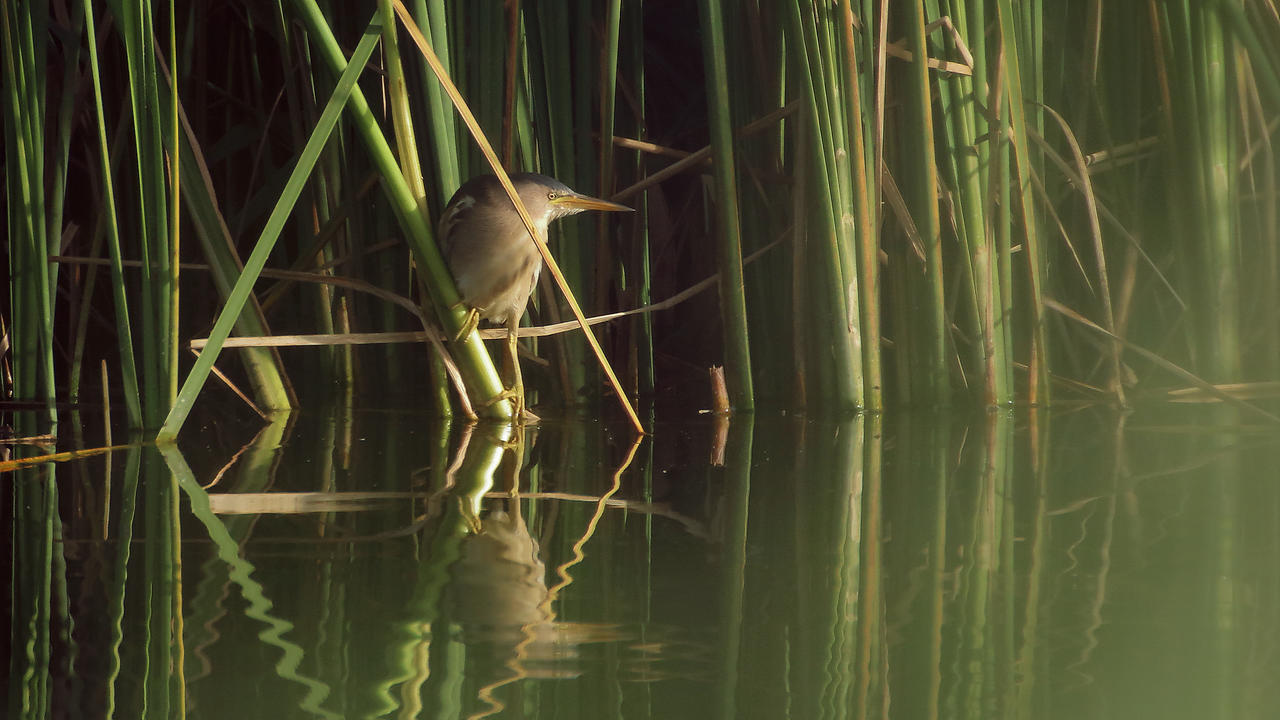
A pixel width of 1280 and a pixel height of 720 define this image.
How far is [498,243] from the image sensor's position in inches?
96.3

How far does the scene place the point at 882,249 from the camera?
275cm

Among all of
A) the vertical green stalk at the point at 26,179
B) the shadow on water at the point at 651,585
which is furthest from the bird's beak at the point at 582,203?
the vertical green stalk at the point at 26,179

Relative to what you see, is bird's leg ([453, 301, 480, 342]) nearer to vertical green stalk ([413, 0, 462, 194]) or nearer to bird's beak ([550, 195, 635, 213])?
Result: vertical green stalk ([413, 0, 462, 194])

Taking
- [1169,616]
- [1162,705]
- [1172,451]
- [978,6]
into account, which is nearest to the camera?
[1162,705]

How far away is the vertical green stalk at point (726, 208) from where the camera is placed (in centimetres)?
243

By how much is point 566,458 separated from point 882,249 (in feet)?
3.73

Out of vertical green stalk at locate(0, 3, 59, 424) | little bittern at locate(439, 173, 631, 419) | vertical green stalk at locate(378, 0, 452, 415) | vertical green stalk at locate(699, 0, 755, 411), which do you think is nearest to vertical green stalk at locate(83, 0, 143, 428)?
vertical green stalk at locate(0, 3, 59, 424)

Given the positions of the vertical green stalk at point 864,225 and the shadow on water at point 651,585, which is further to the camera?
the vertical green stalk at point 864,225

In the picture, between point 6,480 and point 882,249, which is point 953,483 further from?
point 6,480

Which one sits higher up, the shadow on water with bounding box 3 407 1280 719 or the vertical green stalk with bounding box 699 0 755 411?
the vertical green stalk with bounding box 699 0 755 411

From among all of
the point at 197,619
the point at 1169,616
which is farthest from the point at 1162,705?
the point at 197,619

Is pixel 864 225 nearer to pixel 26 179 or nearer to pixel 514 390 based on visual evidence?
pixel 514 390

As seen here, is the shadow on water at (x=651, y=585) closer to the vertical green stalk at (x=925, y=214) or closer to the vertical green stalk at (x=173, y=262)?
the vertical green stalk at (x=173, y=262)

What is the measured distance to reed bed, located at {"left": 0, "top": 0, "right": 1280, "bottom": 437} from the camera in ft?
7.63
